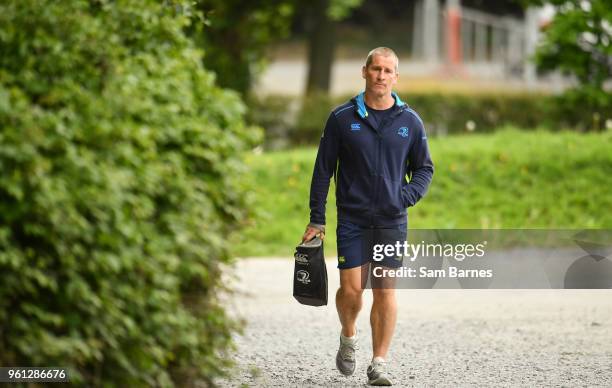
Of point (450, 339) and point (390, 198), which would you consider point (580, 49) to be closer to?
point (450, 339)

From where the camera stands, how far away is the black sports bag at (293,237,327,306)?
691 centimetres

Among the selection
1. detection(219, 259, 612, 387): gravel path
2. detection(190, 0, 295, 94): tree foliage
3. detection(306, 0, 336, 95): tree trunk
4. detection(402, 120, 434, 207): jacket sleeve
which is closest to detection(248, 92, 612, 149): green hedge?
detection(190, 0, 295, 94): tree foliage

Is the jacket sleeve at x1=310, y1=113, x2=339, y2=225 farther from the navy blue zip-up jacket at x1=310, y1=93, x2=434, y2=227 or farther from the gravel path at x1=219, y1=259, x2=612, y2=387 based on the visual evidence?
the gravel path at x1=219, y1=259, x2=612, y2=387

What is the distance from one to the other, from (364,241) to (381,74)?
0.92 metres

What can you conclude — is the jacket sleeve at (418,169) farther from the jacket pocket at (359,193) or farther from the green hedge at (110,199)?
the green hedge at (110,199)

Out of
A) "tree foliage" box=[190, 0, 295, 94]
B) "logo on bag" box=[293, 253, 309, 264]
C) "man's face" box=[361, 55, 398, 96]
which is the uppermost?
"tree foliage" box=[190, 0, 295, 94]

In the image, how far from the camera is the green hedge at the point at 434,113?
2119 centimetres

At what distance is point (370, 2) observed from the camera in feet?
179

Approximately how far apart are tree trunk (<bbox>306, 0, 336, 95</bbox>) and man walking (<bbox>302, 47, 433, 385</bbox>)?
17.3 metres

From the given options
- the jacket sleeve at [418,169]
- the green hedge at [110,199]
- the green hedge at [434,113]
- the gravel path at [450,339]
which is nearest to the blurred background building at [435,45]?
the green hedge at [434,113]

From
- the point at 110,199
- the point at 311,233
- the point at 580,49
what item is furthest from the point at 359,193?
the point at 580,49

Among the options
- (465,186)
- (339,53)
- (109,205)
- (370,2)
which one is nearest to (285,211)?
(465,186)

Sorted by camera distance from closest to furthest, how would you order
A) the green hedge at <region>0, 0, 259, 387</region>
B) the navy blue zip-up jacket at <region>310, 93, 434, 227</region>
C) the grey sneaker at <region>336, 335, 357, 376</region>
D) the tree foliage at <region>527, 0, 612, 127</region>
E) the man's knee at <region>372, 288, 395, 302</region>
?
1. the green hedge at <region>0, 0, 259, 387</region>
2. the navy blue zip-up jacket at <region>310, 93, 434, 227</region>
3. the man's knee at <region>372, 288, 395, 302</region>
4. the grey sneaker at <region>336, 335, 357, 376</region>
5. the tree foliage at <region>527, 0, 612, 127</region>

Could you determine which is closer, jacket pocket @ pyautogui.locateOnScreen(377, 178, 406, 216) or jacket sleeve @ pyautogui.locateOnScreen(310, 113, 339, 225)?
jacket pocket @ pyautogui.locateOnScreen(377, 178, 406, 216)
